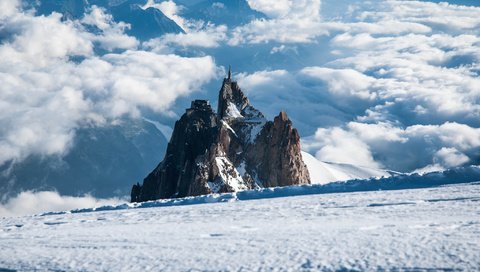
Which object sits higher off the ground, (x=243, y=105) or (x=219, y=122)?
(x=243, y=105)

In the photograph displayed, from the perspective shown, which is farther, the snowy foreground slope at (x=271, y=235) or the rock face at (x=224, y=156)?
the rock face at (x=224, y=156)

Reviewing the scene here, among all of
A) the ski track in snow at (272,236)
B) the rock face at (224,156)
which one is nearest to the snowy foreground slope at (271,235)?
the ski track in snow at (272,236)

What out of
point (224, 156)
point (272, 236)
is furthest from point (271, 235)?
point (224, 156)

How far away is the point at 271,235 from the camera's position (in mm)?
15188

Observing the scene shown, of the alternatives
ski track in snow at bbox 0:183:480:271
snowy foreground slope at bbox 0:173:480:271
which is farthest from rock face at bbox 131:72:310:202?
ski track in snow at bbox 0:183:480:271

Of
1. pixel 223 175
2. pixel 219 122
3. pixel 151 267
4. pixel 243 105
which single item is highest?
pixel 243 105

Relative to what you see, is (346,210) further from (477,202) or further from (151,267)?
(151,267)

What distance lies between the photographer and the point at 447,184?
22.2 m

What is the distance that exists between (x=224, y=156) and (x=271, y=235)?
256 ft

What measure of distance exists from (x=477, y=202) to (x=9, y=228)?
62.6 ft

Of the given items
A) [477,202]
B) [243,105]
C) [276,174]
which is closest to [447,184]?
[477,202]

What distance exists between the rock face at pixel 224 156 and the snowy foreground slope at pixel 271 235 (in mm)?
64558

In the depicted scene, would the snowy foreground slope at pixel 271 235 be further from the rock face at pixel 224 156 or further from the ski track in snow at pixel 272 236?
the rock face at pixel 224 156

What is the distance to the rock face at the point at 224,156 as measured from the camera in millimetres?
89938
